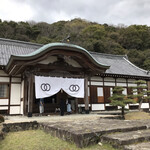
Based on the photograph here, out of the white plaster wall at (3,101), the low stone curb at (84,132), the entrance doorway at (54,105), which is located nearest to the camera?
the low stone curb at (84,132)

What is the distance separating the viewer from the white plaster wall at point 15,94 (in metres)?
11.1

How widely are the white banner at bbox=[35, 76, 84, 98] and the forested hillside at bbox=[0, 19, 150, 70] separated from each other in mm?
25503

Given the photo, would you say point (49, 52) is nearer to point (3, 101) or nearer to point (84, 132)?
point (3, 101)

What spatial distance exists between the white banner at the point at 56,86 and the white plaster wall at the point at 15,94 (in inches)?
100

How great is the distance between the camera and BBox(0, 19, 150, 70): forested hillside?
36.3 meters

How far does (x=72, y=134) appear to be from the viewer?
4.38 meters

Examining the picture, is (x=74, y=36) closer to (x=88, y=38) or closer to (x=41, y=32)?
(x=88, y=38)

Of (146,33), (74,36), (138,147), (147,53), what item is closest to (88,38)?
(74,36)

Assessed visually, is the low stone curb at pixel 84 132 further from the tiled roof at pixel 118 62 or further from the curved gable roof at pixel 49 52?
the tiled roof at pixel 118 62

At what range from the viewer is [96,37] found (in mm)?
42656

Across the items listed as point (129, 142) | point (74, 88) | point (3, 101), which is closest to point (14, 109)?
point (3, 101)

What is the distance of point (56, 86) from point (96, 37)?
34.8 meters

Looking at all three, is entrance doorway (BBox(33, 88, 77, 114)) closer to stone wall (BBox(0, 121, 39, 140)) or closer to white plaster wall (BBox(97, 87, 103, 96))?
white plaster wall (BBox(97, 87, 103, 96))

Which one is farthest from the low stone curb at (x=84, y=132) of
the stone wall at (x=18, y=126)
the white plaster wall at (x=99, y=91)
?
the white plaster wall at (x=99, y=91)
